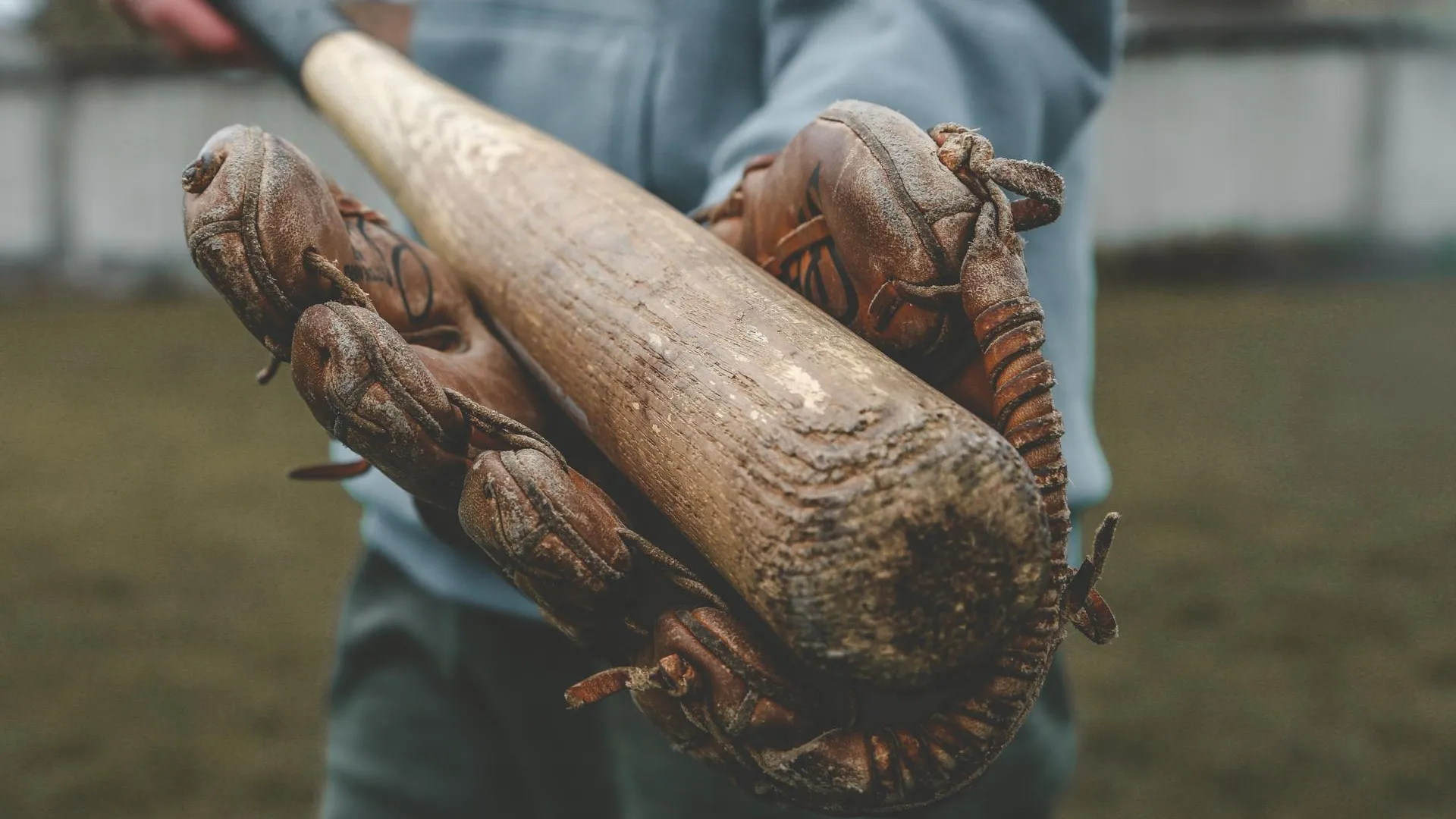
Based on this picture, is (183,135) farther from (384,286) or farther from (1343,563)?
(384,286)

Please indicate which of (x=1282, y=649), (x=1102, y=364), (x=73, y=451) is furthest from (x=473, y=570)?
(x=1102, y=364)

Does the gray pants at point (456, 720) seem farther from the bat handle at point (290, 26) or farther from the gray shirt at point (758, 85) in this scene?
the bat handle at point (290, 26)

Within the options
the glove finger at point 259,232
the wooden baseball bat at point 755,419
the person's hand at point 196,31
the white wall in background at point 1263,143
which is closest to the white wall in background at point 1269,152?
the white wall in background at point 1263,143

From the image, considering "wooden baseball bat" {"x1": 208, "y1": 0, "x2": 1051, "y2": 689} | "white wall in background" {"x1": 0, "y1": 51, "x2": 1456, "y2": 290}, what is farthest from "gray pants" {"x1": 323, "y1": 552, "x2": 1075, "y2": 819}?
"white wall in background" {"x1": 0, "y1": 51, "x2": 1456, "y2": 290}

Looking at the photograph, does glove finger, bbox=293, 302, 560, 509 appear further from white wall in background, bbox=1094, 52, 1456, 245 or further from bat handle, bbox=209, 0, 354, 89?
white wall in background, bbox=1094, 52, 1456, 245

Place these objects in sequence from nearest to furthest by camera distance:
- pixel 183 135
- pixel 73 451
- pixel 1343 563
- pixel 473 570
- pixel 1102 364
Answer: pixel 473 570, pixel 1343 563, pixel 73 451, pixel 1102 364, pixel 183 135

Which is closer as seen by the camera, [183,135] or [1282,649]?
[1282,649]

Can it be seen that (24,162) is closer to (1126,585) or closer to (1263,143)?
(1126,585)

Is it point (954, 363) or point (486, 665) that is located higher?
point (954, 363)
